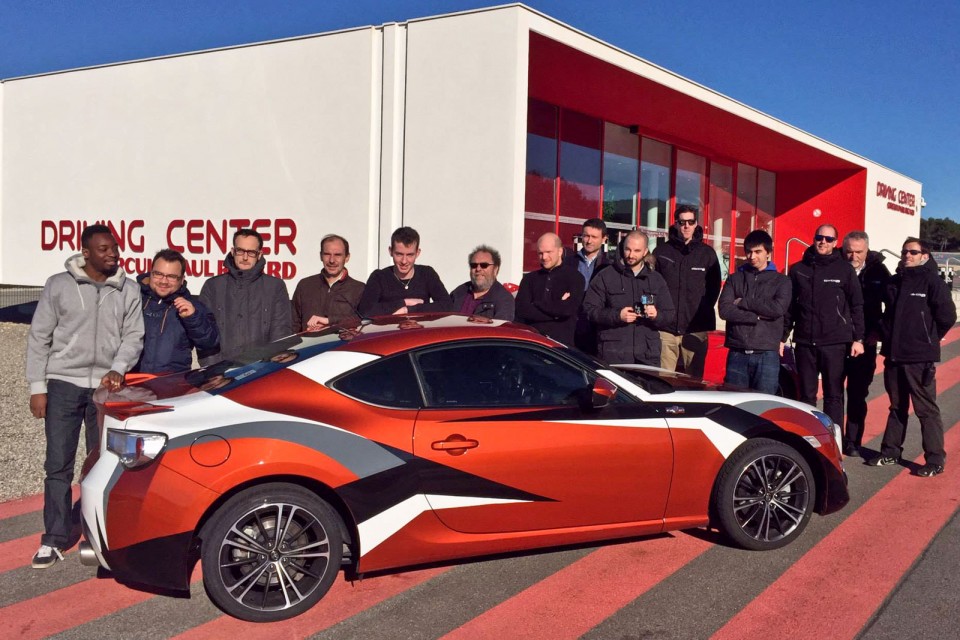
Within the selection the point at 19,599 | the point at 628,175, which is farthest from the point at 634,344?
the point at 628,175

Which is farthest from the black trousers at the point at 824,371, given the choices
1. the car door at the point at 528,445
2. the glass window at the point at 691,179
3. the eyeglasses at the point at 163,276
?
the glass window at the point at 691,179

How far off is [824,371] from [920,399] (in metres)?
0.75

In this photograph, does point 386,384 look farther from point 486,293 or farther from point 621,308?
point 621,308

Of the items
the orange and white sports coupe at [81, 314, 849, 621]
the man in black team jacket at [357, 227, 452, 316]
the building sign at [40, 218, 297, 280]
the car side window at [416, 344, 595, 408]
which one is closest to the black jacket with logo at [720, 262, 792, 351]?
the orange and white sports coupe at [81, 314, 849, 621]

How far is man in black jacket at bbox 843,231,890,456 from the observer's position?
6.82 m

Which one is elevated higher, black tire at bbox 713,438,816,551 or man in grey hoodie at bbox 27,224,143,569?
man in grey hoodie at bbox 27,224,143,569

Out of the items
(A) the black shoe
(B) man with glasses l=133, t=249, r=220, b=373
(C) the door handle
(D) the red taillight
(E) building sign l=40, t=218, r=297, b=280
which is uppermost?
(E) building sign l=40, t=218, r=297, b=280

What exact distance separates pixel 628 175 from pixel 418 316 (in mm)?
14199

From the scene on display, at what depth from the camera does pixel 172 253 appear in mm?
5035

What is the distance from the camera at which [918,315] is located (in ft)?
21.0

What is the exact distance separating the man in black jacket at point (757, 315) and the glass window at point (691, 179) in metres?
14.2

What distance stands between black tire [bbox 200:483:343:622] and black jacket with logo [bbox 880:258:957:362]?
4.89m

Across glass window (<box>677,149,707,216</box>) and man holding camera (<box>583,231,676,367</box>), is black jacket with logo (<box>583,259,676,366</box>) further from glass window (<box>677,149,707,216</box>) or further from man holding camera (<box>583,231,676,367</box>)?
glass window (<box>677,149,707,216</box>)

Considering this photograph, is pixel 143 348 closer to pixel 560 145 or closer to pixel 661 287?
pixel 661 287
